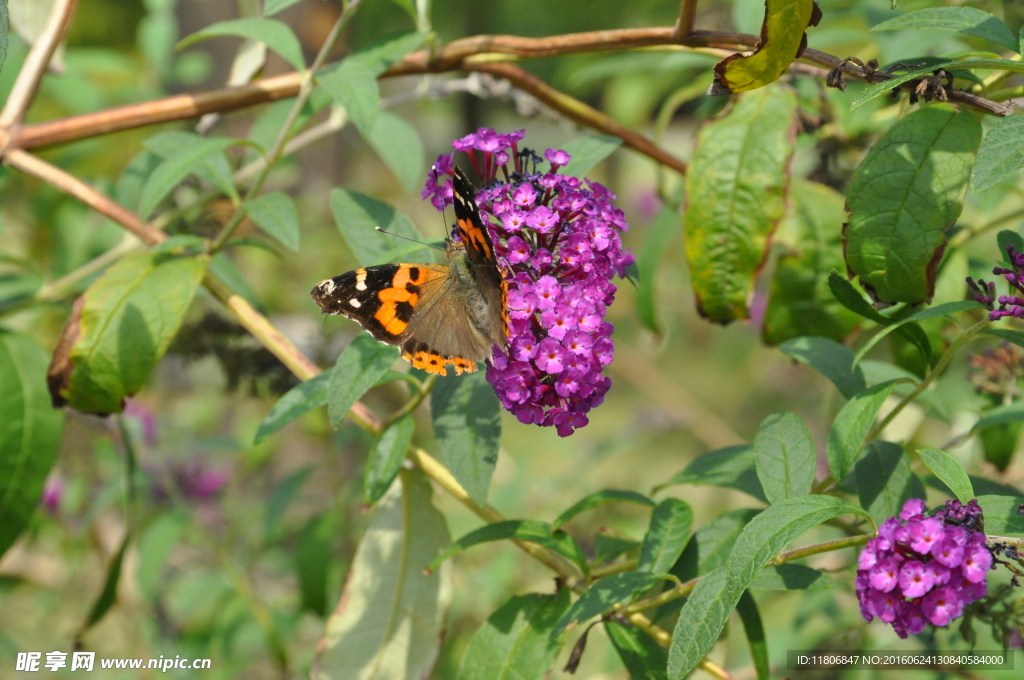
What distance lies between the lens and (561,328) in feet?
3.44

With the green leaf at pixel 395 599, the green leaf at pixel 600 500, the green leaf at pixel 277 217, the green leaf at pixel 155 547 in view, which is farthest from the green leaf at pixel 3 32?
the green leaf at pixel 155 547

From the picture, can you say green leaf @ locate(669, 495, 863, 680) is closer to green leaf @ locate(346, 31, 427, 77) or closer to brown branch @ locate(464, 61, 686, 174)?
brown branch @ locate(464, 61, 686, 174)

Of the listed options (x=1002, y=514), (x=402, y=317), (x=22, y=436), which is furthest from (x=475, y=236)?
(x=22, y=436)

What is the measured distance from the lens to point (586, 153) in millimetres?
1279

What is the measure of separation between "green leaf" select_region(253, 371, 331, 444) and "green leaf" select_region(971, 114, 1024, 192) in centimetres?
93

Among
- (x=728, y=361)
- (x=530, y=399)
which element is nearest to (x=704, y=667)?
(x=530, y=399)

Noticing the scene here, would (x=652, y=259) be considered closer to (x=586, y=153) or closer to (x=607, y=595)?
(x=586, y=153)

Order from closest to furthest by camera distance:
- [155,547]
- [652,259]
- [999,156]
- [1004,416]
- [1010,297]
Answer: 1. [999,156]
2. [1010,297]
3. [1004,416]
4. [652,259]
5. [155,547]

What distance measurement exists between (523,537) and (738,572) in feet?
1.33

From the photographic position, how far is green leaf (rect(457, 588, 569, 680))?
1191mm

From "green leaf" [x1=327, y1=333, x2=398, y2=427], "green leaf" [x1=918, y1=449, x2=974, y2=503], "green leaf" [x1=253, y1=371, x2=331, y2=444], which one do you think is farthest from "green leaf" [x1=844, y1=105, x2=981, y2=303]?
"green leaf" [x1=253, y1=371, x2=331, y2=444]

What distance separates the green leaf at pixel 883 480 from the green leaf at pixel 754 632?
0.24 meters

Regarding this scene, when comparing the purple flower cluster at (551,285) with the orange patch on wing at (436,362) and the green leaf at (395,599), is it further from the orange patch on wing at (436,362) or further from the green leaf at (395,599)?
the green leaf at (395,599)

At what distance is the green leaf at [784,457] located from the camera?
1112 mm
